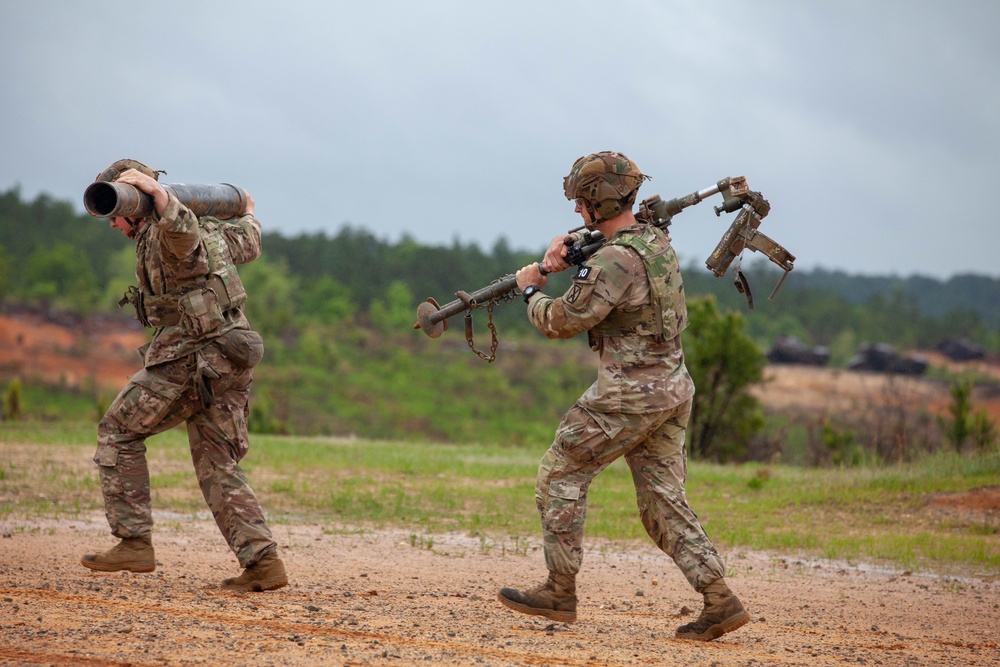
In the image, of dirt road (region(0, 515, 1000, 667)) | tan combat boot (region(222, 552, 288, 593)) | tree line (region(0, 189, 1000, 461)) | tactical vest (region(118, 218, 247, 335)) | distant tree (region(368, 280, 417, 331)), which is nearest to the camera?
dirt road (region(0, 515, 1000, 667))

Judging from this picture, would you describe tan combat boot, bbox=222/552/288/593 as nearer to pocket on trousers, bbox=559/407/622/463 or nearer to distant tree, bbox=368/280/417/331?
pocket on trousers, bbox=559/407/622/463

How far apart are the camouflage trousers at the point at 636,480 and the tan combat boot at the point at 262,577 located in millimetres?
1624

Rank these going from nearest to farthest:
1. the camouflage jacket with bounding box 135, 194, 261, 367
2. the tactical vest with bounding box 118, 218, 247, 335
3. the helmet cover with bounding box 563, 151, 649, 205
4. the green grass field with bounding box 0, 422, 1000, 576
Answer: the helmet cover with bounding box 563, 151, 649, 205 → the camouflage jacket with bounding box 135, 194, 261, 367 → the tactical vest with bounding box 118, 218, 247, 335 → the green grass field with bounding box 0, 422, 1000, 576

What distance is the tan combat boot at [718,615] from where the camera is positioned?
18.5ft

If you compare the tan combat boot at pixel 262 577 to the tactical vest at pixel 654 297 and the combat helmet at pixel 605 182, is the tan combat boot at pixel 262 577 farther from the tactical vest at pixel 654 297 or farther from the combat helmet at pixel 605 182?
the combat helmet at pixel 605 182

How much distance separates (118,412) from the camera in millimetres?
6312

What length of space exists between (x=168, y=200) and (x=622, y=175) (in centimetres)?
233

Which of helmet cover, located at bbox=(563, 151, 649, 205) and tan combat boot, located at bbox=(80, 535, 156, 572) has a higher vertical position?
A: helmet cover, located at bbox=(563, 151, 649, 205)

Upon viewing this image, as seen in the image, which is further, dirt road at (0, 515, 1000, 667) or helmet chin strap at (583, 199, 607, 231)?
helmet chin strap at (583, 199, 607, 231)

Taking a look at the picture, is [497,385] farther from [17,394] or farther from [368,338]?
[17,394]

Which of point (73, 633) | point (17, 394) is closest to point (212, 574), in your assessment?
point (73, 633)

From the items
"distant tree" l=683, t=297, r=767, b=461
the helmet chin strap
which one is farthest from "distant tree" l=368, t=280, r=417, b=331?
the helmet chin strap

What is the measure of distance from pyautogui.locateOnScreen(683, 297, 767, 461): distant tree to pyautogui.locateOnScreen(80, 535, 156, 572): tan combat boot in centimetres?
1393

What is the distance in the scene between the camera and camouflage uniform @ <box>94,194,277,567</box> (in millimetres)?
6289
